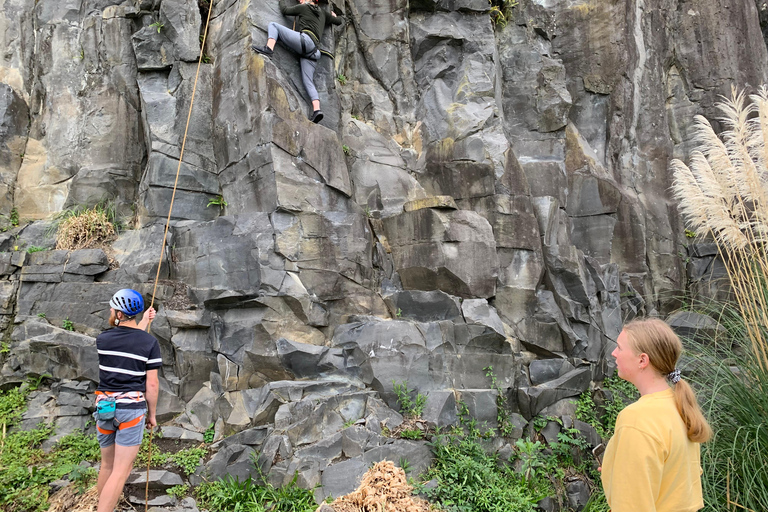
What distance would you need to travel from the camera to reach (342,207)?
24.0ft

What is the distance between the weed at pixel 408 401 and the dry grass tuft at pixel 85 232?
15.2ft

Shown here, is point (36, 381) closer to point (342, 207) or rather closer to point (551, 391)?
point (342, 207)

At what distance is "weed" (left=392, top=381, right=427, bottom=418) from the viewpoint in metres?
5.78

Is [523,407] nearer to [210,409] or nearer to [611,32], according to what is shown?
[210,409]

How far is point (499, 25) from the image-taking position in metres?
10.0

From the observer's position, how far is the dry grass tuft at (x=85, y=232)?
7293 mm

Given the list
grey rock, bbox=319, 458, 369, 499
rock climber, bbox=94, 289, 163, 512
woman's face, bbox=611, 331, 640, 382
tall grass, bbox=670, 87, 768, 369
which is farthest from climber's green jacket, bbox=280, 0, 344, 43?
woman's face, bbox=611, 331, 640, 382

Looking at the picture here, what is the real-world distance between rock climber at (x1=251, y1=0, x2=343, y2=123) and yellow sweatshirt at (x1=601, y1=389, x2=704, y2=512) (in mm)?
6266

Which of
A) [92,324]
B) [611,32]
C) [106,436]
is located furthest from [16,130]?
[611,32]

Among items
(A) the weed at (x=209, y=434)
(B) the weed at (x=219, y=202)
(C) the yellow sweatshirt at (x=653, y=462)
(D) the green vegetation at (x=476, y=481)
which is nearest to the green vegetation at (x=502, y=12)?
(B) the weed at (x=219, y=202)

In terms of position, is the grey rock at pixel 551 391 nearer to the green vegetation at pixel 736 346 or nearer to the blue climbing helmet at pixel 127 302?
the green vegetation at pixel 736 346

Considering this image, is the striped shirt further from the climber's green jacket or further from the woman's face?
the climber's green jacket

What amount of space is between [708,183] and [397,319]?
376 cm

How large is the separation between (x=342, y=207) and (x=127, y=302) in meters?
3.81
